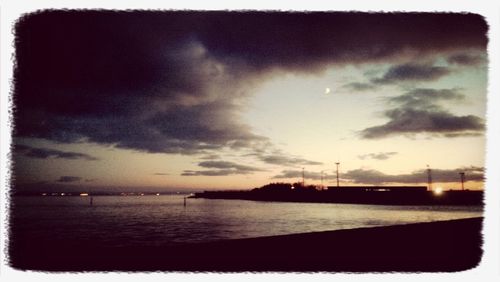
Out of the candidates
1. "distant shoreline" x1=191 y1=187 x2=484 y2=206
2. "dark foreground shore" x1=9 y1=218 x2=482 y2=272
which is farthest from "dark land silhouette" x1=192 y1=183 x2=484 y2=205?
"dark foreground shore" x1=9 y1=218 x2=482 y2=272

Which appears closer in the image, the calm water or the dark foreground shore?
the dark foreground shore

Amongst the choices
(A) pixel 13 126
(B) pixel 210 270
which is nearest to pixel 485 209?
(B) pixel 210 270

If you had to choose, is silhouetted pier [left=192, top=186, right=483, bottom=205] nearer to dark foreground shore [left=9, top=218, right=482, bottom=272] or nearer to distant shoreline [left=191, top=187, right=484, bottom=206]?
distant shoreline [left=191, top=187, right=484, bottom=206]

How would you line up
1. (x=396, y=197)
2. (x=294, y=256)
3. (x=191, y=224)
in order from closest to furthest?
(x=294, y=256), (x=191, y=224), (x=396, y=197)

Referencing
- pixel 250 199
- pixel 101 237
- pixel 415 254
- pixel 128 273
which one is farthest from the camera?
pixel 250 199

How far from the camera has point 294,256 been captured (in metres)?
6.87

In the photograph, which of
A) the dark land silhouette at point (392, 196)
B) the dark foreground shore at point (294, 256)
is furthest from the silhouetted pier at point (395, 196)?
the dark foreground shore at point (294, 256)

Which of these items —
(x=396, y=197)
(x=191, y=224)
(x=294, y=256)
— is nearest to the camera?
(x=294, y=256)

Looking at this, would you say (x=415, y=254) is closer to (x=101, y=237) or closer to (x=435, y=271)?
(x=435, y=271)

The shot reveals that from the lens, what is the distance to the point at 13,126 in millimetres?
5223

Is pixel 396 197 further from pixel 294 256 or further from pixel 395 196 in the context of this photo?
pixel 294 256

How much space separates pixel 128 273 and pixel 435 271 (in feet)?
15.0

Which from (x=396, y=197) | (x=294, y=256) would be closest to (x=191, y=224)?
(x=294, y=256)

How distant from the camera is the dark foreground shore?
548 cm
